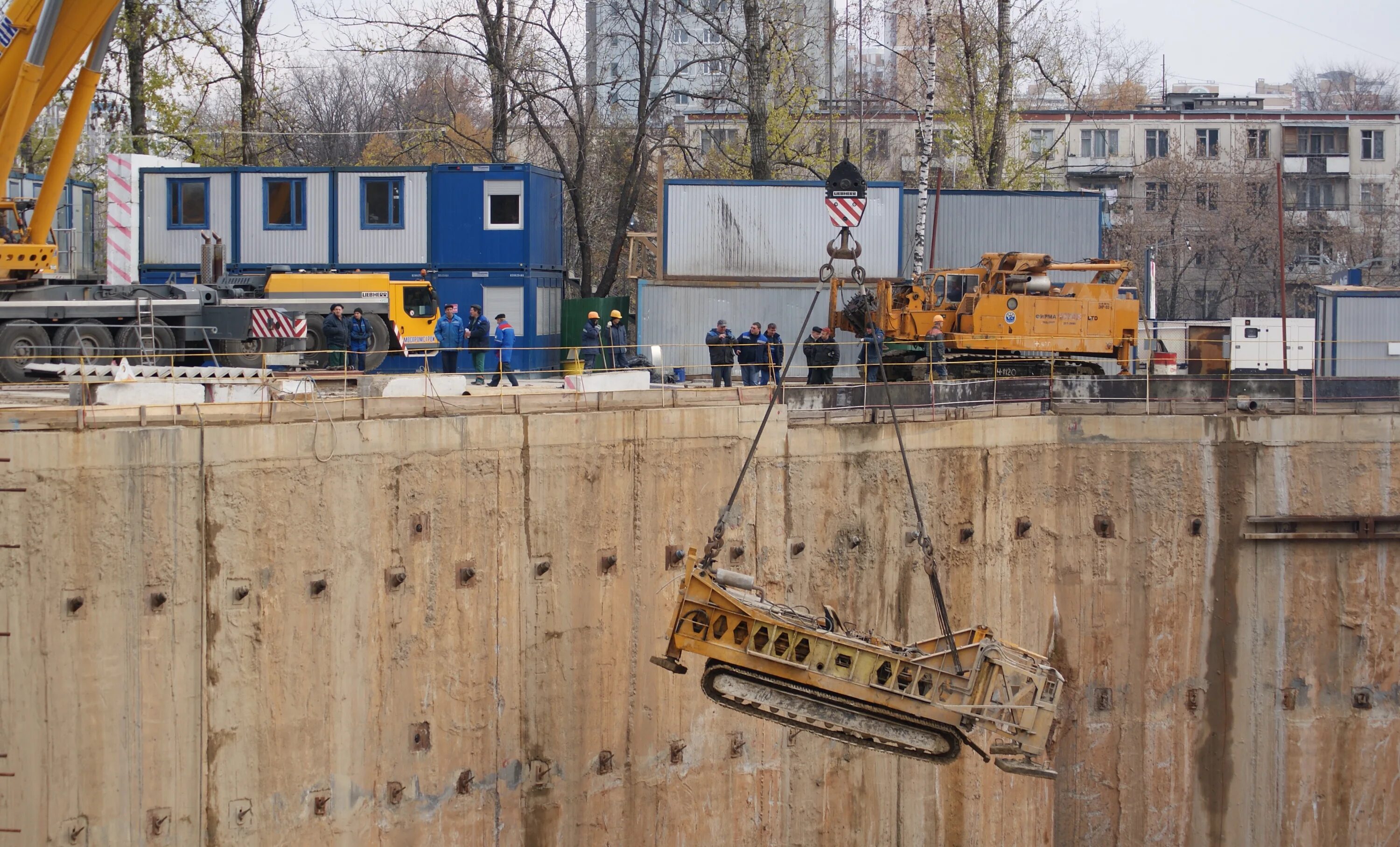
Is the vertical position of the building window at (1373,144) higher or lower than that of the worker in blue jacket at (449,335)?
higher

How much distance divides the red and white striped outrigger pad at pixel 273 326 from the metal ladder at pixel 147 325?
1.44 meters

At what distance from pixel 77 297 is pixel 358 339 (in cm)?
434

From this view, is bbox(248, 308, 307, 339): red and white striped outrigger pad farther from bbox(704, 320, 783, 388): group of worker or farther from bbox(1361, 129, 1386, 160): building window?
bbox(1361, 129, 1386, 160): building window

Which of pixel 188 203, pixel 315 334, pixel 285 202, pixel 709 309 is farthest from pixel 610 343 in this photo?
pixel 188 203

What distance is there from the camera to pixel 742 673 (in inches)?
507

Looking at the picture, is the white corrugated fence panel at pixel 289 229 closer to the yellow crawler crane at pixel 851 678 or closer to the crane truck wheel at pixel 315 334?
the crane truck wheel at pixel 315 334

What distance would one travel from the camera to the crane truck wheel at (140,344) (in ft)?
63.0

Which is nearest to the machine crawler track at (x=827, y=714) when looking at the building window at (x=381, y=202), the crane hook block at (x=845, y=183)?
the crane hook block at (x=845, y=183)

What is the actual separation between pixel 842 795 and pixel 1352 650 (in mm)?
7761

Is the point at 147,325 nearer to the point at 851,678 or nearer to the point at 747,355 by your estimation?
the point at 747,355

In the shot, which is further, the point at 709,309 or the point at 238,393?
the point at 709,309

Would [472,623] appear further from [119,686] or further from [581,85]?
[581,85]

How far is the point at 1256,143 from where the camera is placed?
56.8 m

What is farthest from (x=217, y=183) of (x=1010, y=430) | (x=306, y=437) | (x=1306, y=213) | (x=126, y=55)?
(x=1306, y=213)
